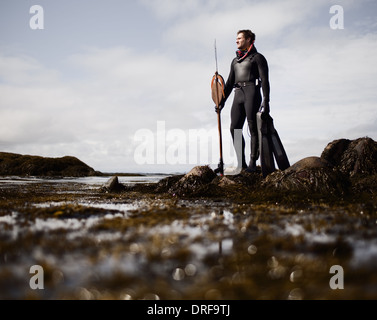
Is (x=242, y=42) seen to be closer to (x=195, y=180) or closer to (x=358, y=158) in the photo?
(x=195, y=180)

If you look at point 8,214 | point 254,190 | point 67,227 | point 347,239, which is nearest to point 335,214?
point 347,239

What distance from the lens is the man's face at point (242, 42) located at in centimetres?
956

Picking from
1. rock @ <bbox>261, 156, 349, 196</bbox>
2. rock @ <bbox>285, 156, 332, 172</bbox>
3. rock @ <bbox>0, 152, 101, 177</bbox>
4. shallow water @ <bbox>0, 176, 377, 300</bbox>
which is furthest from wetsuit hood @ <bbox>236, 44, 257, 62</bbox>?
rock @ <bbox>0, 152, 101, 177</bbox>

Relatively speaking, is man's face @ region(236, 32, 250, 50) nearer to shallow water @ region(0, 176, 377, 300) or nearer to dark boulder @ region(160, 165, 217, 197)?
dark boulder @ region(160, 165, 217, 197)

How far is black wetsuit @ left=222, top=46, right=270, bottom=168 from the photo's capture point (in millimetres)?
9289

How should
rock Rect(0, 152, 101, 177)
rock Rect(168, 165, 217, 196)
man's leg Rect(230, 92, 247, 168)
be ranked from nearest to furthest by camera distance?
man's leg Rect(230, 92, 247, 168) < rock Rect(168, 165, 217, 196) < rock Rect(0, 152, 101, 177)

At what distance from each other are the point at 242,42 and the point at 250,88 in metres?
1.64

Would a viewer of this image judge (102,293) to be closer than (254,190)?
Yes

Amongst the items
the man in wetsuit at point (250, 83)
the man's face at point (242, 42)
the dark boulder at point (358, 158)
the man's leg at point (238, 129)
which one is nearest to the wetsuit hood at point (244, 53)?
the man in wetsuit at point (250, 83)

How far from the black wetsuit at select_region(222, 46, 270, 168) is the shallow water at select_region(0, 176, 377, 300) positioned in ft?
18.8

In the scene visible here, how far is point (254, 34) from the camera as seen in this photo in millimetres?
9711

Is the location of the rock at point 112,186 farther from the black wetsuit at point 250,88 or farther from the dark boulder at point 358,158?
the dark boulder at point 358,158
